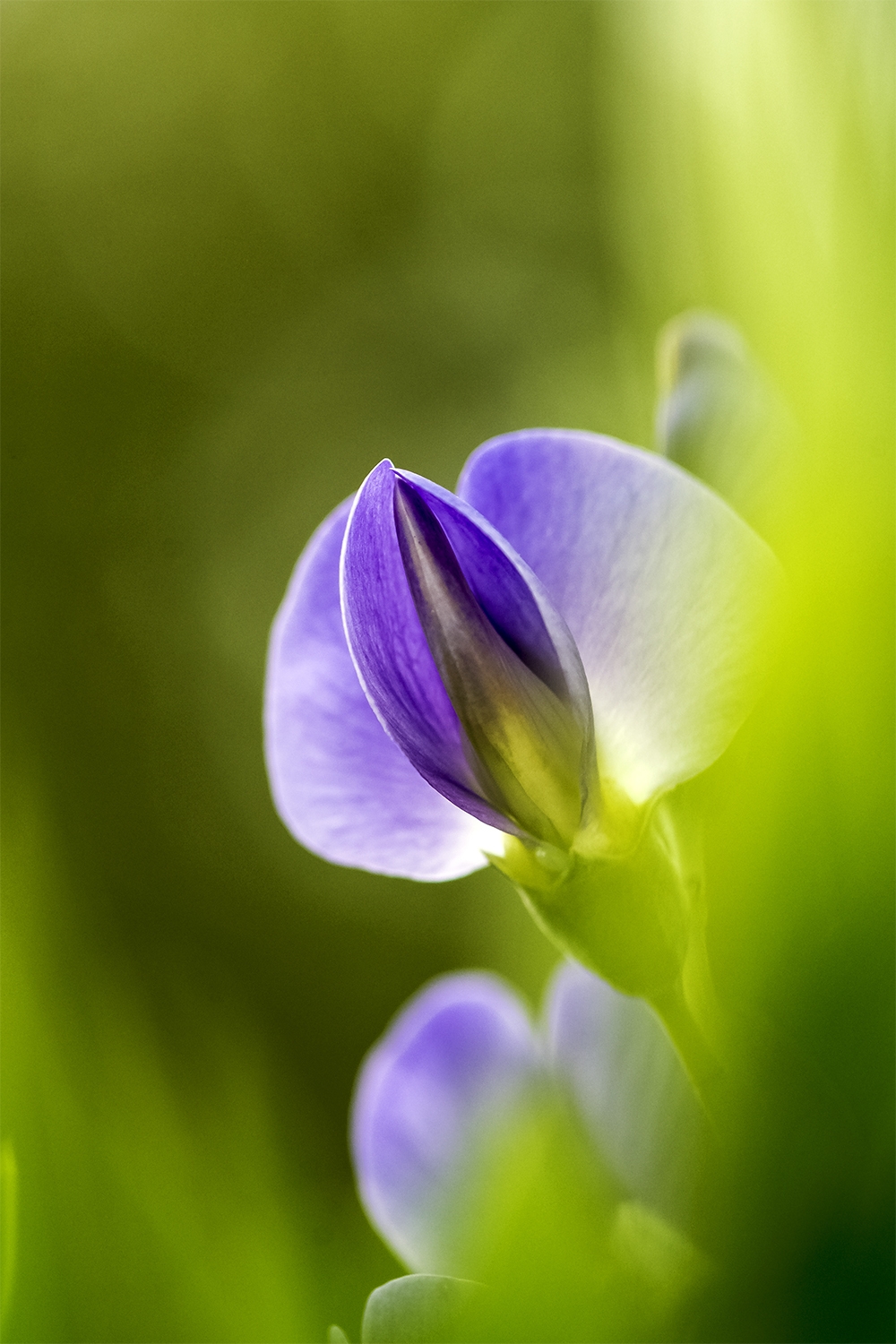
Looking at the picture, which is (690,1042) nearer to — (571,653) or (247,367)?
(571,653)

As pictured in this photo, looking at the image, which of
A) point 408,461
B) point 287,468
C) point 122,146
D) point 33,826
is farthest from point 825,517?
point 122,146

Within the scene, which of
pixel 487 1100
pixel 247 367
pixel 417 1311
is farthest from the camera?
pixel 247 367

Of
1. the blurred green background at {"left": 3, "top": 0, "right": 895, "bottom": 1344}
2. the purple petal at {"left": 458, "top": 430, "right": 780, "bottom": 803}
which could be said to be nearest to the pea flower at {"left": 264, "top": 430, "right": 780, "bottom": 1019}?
the purple petal at {"left": 458, "top": 430, "right": 780, "bottom": 803}

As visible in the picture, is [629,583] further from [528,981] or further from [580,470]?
[528,981]

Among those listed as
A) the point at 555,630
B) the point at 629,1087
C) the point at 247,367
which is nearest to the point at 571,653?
the point at 555,630

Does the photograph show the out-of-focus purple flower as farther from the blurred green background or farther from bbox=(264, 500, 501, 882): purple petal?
the blurred green background

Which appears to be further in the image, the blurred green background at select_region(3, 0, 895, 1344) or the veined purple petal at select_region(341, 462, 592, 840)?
the blurred green background at select_region(3, 0, 895, 1344)
